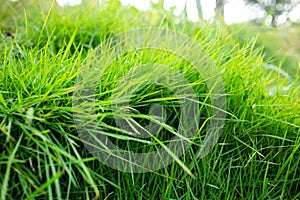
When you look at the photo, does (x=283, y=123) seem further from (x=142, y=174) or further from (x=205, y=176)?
(x=142, y=174)

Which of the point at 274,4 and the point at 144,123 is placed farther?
the point at 274,4

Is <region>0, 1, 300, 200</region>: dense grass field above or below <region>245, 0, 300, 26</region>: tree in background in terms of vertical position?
below

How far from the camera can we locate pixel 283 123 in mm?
1033

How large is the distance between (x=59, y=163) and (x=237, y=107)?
56cm

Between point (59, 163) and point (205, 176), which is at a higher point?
point (59, 163)

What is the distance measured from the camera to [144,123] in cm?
90

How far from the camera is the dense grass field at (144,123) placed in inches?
28.9

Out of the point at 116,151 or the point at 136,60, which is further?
the point at 136,60

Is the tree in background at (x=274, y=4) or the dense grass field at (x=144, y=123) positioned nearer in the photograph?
the dense grass field at (x=144, y=123)

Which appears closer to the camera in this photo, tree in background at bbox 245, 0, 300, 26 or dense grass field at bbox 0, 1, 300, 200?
dense grass field at bbox 0, 1, 300, 200

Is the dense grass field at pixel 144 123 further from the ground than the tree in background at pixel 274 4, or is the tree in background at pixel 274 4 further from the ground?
the tree in background at pixel 274 4

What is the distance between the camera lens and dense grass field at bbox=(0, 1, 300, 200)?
735 millimetres

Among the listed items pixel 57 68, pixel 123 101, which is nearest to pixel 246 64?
pixel 123 101

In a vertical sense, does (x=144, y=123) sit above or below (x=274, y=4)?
below
